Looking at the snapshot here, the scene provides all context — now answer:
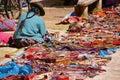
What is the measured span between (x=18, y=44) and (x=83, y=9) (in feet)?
16.1

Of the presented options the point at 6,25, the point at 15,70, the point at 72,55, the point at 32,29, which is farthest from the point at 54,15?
the point at 15,70

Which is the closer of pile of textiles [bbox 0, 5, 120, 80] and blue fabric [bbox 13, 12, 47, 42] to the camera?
pile of textiles [bbox 0, 5, 120, 80]

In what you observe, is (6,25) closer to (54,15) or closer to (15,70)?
(54,15)

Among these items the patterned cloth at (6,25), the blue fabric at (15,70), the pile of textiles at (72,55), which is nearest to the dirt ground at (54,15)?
the patterned cloth at (6,25)

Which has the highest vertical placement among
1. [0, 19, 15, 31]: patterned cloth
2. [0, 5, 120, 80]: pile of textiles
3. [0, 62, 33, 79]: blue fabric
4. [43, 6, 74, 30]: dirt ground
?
[0, 62, 33, 79]: blue fabric

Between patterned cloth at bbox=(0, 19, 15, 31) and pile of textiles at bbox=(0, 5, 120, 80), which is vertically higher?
pile of textiles at bbox=(0, 5, 120, 80)

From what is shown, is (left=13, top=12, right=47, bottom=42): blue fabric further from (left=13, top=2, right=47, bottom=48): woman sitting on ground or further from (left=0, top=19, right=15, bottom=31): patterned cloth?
(left=0, top=19, right=15, bottom=31): patterned cloth

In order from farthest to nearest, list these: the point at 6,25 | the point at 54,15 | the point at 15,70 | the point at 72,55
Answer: the point at 54,15 < the point at 6,25 < the point at 72,55 < the point at 15,70

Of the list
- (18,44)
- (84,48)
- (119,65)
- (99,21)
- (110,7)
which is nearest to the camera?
(119,65)

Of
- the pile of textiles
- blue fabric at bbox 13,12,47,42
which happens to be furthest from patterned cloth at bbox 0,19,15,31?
blue fabric at bbox 13,12,47,42

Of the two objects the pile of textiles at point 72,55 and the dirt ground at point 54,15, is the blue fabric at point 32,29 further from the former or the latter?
the dirt ground at point 54,15

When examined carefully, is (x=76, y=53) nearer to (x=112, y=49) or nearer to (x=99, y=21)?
(x=112, y=49)

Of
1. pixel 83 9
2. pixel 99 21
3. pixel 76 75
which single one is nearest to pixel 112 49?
pixel 76 75

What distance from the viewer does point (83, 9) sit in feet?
47.7
